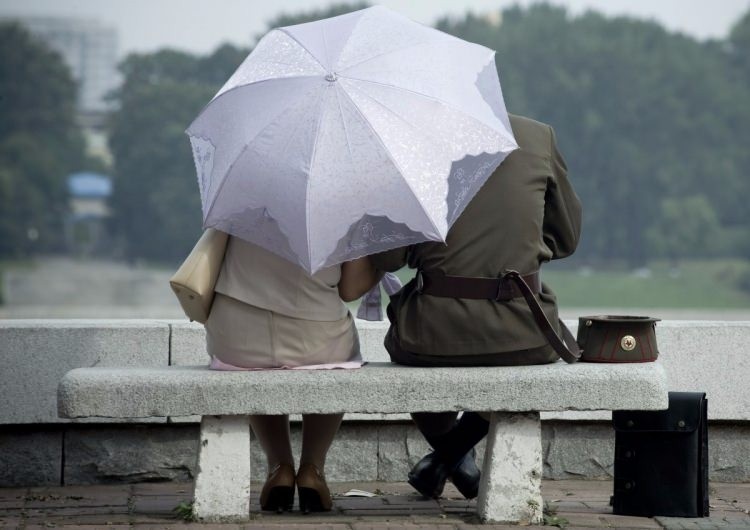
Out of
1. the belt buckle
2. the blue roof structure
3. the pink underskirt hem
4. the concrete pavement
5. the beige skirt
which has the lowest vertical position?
the concrete pavement

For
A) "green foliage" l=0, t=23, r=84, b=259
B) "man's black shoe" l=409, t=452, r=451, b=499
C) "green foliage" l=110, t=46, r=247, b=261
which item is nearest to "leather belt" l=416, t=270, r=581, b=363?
"man's black shoe" l=409, t=452, r=451, b=499

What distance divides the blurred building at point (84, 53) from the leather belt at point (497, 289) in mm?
71110

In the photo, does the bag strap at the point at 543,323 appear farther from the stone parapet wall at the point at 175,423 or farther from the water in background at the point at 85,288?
the water in background at the point at 85,288

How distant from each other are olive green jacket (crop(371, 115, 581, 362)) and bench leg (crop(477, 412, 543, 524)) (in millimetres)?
236

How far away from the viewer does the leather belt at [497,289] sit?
3725mm

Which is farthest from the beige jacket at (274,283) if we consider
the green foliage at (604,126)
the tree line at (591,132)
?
the tree line at (591,132)

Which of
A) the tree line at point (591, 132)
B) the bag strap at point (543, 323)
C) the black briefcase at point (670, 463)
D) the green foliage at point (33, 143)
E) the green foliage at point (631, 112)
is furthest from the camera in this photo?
the green foliage at point (631, 112)

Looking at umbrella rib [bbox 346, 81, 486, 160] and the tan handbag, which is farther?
the tan handbag

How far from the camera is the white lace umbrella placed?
3.45 metres

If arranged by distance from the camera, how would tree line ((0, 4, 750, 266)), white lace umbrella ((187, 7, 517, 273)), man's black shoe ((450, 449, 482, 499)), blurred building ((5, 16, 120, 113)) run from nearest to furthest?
white lace umbrella ((187, 7, 517, 273)) < man's black shoe ((450, 449, 482, 499)) < tree line ((0, 4, 750, 266)) < blurred building ((5, 16, 120, 113))

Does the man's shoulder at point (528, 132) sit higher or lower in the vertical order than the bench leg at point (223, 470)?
higher

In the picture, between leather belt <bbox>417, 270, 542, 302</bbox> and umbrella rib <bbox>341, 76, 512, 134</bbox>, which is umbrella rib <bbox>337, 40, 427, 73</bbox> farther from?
leather belt <bbox>417, 270, 542, 302</bbox>

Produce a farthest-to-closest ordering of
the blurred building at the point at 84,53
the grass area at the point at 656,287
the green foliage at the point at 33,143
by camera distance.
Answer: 1. the blurred building at the point at 84,53
2. the green foliage at the point at 33,143
3. the grass area at the point at 656,287

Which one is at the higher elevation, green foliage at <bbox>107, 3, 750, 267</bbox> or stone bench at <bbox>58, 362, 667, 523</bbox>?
green foliage at <bbox>107, 3, 750, 267</bbox>
